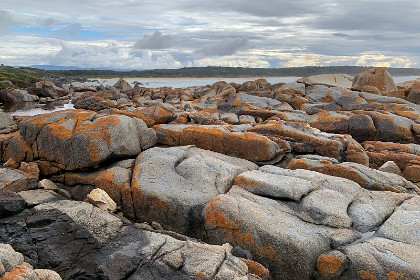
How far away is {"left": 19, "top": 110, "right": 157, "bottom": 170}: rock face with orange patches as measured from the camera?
15412 mm

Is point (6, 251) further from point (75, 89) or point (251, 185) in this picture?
point (75, 89)

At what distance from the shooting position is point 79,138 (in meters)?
15.6

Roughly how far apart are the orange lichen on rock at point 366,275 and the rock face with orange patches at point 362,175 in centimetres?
528

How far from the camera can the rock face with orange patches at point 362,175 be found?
15.1m

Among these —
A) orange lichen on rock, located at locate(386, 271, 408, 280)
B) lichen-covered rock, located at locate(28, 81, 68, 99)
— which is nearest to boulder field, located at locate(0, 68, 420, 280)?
orange lichen on rock, located at locate(386, 271, 408, 280)

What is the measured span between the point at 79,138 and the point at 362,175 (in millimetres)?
10979

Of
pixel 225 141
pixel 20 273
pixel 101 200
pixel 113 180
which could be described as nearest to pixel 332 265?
pixel 101 200

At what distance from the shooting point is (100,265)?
9688 millimetres

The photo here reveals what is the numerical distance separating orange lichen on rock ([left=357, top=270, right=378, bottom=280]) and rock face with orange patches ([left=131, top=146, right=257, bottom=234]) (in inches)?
194

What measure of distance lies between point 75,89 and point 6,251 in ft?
301

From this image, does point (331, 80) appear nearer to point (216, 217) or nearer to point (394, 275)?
point (216, 217)

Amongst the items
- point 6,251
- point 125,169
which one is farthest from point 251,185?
point 6,251

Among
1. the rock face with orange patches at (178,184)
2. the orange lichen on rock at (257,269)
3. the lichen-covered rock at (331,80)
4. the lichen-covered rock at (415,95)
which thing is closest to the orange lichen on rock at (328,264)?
the orange lichen on rock at (257,269)

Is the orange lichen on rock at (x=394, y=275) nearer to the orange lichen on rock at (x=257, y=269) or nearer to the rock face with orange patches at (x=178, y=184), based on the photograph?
the orange lichen on rock at (x=257, y=269)
